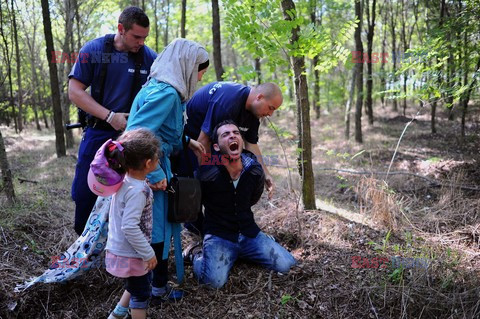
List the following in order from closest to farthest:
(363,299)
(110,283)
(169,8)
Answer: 1. (363,299)
2. (110,283)
3. (169,8)

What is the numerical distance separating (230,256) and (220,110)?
1415 mm

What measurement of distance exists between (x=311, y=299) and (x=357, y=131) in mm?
9792


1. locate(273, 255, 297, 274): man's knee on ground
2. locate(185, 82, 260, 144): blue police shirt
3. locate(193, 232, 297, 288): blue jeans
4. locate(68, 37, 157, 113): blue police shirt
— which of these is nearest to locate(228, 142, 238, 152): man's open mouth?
locate(185, 82, 260, 144): blue police shirt

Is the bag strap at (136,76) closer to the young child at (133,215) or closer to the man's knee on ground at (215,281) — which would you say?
the young child at (133,215)

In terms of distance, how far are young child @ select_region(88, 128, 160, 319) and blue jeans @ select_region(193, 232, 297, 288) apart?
0.73 metres

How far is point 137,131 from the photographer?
2.24 meters

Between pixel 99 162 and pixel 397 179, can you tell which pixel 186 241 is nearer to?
pixel 99 162

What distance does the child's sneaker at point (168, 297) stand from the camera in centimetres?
277

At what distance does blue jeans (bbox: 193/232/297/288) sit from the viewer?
3.03 meters

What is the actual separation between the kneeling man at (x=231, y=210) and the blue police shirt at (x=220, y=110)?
0.18 meters

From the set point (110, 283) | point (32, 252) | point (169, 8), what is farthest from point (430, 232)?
point (169, 8)

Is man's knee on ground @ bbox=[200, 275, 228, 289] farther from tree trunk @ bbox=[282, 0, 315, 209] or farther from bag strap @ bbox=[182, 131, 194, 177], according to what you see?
tree trunk @ bbox=[282, 0, 315, 209]

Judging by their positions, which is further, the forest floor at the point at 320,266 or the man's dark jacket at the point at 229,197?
the man's dark jacket at the point at 229,197

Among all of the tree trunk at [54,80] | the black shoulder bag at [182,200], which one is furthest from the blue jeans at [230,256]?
the tree trunk at [54,80]
